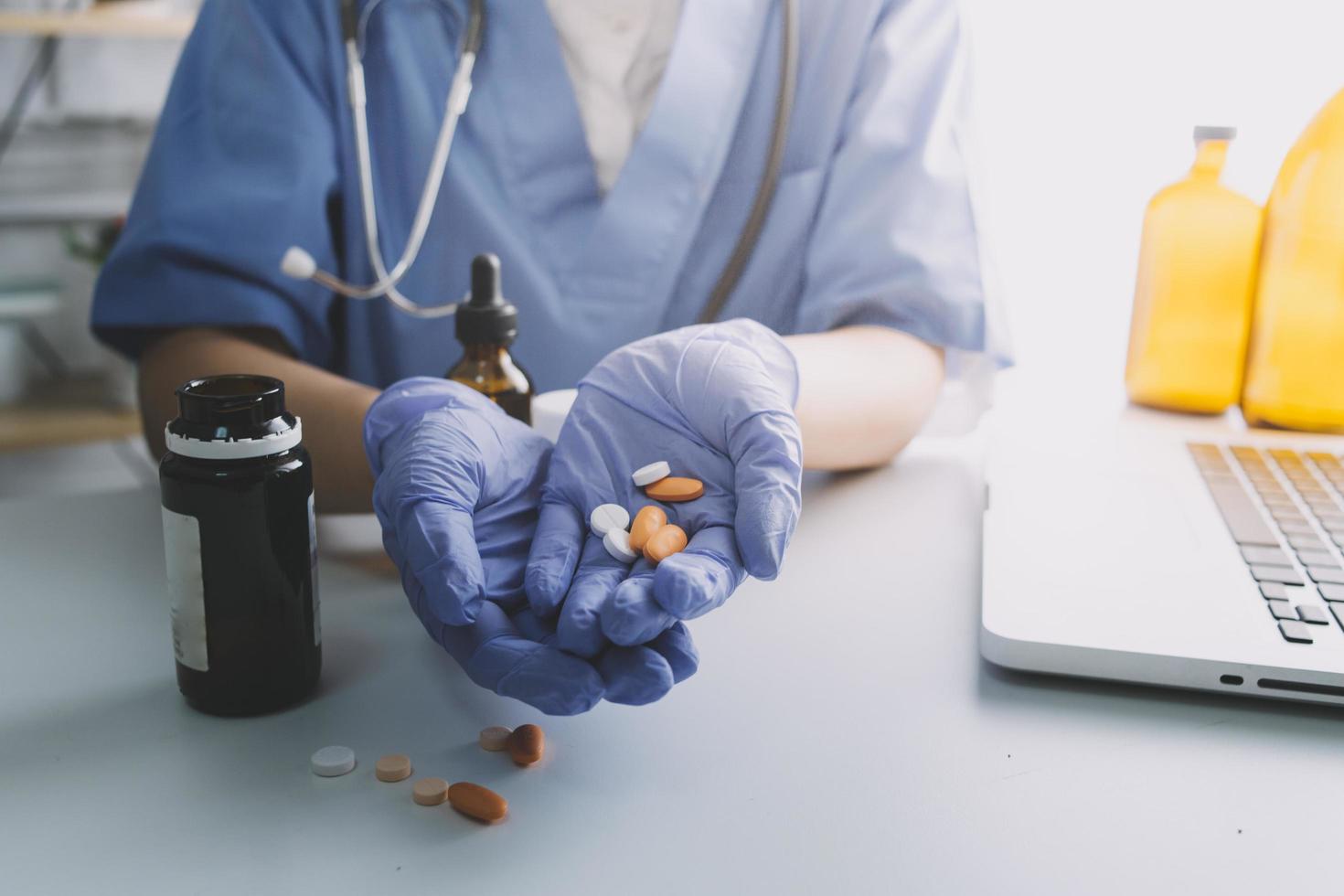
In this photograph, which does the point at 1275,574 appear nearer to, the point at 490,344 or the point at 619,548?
the point at 619,548

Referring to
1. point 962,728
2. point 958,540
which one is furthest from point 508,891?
point 958,540

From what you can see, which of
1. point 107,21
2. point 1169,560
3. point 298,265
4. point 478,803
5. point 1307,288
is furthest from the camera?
point 107,21

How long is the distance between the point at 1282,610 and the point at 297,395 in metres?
0.66

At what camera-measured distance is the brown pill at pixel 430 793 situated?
0.42 metres

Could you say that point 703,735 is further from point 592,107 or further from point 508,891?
point 592,107

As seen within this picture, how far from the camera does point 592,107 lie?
98 centimetres

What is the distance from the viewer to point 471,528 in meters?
0.48

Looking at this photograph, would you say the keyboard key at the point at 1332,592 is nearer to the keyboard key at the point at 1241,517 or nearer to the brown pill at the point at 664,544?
the keyboard key at the point at 1241,517

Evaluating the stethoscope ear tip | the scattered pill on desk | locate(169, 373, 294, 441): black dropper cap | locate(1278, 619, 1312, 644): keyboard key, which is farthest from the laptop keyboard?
the stethoscope ear tip

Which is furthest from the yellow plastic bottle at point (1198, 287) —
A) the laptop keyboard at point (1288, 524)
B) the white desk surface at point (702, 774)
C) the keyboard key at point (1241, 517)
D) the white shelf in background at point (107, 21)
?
the white shelf in background at point (107, 21)

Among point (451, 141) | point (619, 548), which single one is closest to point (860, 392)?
point (619, 548)

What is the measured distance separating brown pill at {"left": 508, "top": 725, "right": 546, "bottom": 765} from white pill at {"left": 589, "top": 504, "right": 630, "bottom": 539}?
0.33 feet

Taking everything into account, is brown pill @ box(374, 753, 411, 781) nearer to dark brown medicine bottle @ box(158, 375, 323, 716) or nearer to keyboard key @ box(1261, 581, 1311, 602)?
dark brown medicine bottle @ box(158, 375, 323, 716)

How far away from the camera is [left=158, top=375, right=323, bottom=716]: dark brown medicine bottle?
1.47 ft
